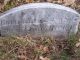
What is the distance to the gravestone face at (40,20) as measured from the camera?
14.1 ft

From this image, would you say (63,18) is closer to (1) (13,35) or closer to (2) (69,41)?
(2) (69,41)

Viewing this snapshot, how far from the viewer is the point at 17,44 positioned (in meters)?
4.33

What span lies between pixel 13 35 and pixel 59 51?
0.79m

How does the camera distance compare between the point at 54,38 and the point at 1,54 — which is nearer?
the point at 1,54

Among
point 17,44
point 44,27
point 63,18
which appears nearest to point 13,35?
point 17,44

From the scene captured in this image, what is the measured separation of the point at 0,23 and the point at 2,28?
0.34 feet

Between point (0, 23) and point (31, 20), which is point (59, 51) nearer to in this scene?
point (31, 20)

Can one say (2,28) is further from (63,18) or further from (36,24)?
(63,18)

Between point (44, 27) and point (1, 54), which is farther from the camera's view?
point (44, 27)

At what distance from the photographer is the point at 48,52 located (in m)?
4.39

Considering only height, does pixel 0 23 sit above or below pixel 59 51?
above

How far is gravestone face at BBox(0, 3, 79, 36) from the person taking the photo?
430 centimetres

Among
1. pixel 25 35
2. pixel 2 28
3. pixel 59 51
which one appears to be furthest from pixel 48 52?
pixel 2 28

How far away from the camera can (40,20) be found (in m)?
4.43
